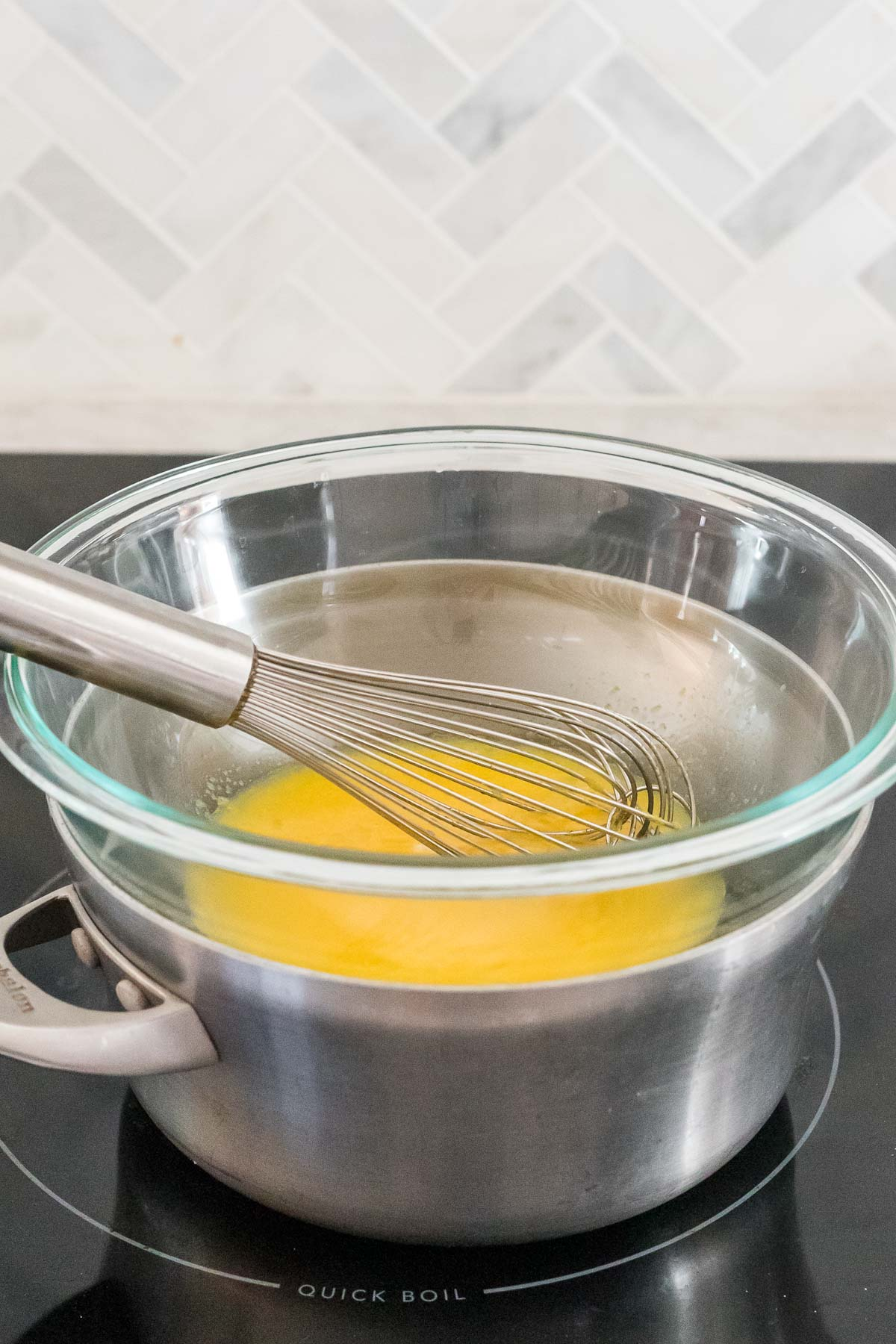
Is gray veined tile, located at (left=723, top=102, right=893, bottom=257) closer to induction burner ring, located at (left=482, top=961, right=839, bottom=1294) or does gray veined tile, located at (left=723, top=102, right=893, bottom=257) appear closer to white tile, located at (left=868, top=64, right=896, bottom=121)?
white tile, located at (left=868, top=64, right=896, bottom=121)

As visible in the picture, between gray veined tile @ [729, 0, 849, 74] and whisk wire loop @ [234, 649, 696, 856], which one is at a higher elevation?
gray veined tile @ [729, 0, 849, 74]

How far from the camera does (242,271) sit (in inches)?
45.6

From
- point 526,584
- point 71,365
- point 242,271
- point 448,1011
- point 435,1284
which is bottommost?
point 435,1284

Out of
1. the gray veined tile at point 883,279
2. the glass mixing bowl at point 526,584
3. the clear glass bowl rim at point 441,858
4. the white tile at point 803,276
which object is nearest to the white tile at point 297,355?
the white tile at point 803,276

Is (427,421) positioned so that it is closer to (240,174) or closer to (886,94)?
(240,174)

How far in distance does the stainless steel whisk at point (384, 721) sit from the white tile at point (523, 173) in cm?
69

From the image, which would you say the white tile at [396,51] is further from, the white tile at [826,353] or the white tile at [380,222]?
the white tile at [826,353]

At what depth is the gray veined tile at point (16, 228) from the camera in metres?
1.14

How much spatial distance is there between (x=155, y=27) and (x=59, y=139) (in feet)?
0.42

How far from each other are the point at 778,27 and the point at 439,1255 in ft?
3.33

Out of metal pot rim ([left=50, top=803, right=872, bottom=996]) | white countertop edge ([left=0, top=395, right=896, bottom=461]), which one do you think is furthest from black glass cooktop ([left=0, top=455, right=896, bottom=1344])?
white countertop edge ([left=0, top=395, right=896, bottom=461])

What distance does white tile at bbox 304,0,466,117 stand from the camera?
3.47ft

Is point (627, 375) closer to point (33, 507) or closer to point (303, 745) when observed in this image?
point (33, 507)

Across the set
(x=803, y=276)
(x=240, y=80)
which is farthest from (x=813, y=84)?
(x=240, y=80)
